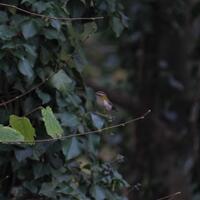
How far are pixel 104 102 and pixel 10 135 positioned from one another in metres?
0.50

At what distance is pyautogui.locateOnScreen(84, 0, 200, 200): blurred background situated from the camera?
362 cm

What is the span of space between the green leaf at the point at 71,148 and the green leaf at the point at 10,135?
0.33m

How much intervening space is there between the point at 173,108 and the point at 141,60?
13.9 inches

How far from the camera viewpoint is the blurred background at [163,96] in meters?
3.62

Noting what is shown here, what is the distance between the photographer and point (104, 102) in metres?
1.92

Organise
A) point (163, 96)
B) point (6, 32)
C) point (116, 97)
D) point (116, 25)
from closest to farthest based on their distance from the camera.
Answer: point (6, 32) → point (116, 25) → point (116, 97) → point (163, 96)

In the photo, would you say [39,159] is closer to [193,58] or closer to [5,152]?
[5,152]

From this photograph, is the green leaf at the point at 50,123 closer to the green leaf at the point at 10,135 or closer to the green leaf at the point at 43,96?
the green leaf at the point at 10,135

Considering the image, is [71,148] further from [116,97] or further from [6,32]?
[116,97]

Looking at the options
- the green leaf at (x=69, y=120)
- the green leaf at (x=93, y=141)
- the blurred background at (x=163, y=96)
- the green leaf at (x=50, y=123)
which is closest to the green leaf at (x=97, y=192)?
the green leaf at (x=93, y=141)

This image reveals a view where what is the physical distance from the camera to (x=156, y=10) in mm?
3672

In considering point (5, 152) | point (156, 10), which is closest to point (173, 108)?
point (156, 10)

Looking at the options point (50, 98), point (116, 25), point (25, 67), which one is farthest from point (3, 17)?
point (116, 25)

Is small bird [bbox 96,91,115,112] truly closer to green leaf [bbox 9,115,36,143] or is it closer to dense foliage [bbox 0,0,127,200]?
dense foliage [bbox 0,0,127,200]
